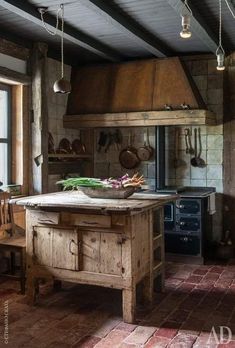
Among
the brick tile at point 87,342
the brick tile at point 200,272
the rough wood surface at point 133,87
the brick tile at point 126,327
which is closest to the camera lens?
the brick tile at point 87,342

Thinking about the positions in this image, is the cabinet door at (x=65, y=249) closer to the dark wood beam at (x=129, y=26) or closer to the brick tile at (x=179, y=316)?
the brick tile at (x=179, y=316)

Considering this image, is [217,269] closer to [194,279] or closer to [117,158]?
[194,279]

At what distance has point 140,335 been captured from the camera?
3037mm

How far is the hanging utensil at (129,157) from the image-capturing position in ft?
19.5

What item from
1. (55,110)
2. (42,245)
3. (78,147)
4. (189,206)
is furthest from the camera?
(78,147)

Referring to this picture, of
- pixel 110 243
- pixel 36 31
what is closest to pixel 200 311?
pixel 110 243

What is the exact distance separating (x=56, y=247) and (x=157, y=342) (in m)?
1.16

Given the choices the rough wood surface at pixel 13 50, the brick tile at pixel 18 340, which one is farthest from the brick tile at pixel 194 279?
the rough wood surface at pixel 13 50

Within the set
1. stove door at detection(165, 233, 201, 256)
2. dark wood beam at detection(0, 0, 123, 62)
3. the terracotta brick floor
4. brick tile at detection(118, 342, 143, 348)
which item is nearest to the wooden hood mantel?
dark wood beam at detection(0, 0, 123, 62)

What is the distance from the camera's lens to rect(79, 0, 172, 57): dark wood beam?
372cm

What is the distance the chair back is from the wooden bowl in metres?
1.02

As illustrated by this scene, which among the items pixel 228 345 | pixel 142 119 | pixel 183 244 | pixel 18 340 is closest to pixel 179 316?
pixel 228 345

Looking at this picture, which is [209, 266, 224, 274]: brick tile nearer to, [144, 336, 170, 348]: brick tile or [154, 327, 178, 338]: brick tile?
[154, 327, 178, 338]: brick tile

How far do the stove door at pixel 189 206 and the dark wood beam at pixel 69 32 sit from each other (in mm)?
2178
